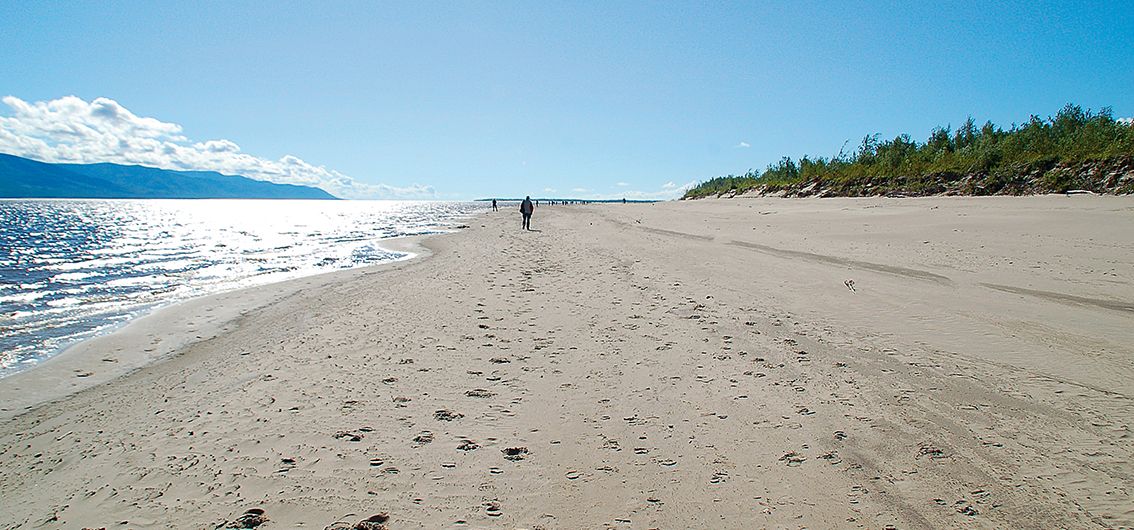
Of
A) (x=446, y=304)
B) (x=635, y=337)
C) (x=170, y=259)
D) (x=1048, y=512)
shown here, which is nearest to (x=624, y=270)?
(x=446, y=304)

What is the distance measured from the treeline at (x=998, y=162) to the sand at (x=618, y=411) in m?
15.2

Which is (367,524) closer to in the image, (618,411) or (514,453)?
(514,453)

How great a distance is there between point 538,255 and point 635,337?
1016 cm

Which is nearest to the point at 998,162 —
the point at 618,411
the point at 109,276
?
the point at 618,411

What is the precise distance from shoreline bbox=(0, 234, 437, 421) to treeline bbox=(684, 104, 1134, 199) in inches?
1047

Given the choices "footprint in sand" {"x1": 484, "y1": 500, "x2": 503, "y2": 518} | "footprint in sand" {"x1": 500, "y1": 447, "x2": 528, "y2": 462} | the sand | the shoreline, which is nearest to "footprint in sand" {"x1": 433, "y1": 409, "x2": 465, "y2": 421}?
the sand

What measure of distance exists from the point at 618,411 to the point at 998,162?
3048cm

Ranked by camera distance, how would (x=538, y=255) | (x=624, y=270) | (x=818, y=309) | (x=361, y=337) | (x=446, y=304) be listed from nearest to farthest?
(x=361, y=337)
(x=818, y=309)
(x=446, y=304)
(x=624, y=270)
(x=538, y=255)

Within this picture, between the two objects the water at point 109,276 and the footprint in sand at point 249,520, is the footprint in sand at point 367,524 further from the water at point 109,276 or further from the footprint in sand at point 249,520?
the water at point 109,276

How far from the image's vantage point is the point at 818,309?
7566 millimetres

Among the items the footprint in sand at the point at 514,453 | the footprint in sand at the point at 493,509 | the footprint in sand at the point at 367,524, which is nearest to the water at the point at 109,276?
the footprint in sand at the point at 367,524

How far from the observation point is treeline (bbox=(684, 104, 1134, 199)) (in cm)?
1994

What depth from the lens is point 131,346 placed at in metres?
7.51

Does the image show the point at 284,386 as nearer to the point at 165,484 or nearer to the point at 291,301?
the point at 165,484
